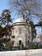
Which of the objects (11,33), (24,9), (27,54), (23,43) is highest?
(24,9)

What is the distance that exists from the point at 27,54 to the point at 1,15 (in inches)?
21.0

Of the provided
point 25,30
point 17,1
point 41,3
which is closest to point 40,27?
point 25,30

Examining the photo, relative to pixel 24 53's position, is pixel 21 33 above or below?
above

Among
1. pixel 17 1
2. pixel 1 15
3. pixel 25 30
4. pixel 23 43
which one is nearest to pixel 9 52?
pixel 23 43

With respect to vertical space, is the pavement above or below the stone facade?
below

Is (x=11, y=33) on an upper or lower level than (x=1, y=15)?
lower

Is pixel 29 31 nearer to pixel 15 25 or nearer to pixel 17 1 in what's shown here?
pixel 15 25

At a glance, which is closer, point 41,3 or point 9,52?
point 9,52

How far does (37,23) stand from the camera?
1.73 m

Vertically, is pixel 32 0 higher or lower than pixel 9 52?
higher

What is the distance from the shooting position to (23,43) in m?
1.68

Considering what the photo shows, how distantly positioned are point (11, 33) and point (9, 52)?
0.21 meters

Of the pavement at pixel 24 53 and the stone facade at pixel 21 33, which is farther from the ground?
the stone facade at pixel 21 33

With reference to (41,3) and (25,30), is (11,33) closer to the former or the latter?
(25,30)
